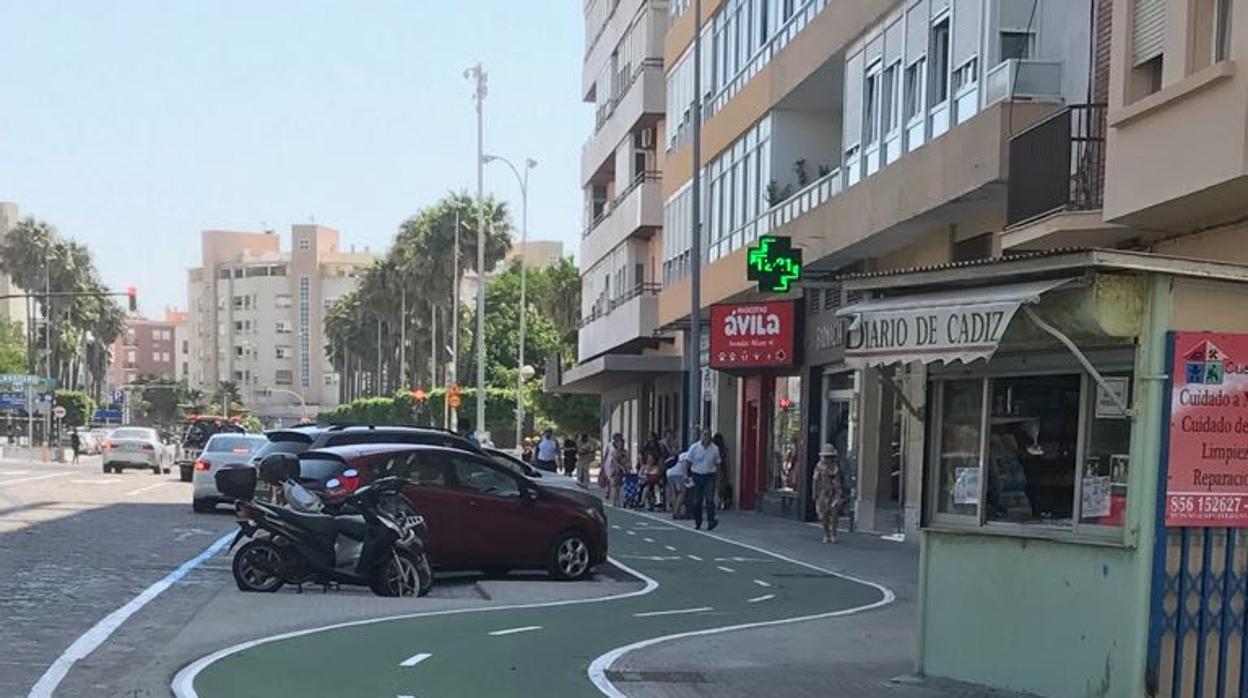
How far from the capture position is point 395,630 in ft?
37.9

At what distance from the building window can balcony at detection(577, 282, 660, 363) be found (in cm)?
2791

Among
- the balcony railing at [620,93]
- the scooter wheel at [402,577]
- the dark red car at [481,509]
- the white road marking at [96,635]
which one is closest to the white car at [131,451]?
the balcony railing at [620,93]

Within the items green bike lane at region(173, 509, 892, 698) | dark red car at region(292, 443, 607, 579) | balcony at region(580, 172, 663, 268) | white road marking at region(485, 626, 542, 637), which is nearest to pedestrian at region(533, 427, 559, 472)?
balcony at region(580, 172, 663, 268)

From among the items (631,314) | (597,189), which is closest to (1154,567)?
(631,314)

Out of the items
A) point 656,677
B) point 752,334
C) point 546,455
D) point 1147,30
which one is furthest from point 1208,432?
point 546,455

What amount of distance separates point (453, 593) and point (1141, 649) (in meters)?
8.48

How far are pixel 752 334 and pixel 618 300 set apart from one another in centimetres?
1504

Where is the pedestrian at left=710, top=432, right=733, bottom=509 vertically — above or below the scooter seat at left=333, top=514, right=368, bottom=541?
below

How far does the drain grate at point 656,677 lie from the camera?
9.55 meters

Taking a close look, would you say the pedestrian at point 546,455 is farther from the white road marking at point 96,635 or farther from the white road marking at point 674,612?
the white road marking at point 674,612

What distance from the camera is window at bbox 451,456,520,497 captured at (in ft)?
50.6

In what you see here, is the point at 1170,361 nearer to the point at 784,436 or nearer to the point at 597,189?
the point at 784,436

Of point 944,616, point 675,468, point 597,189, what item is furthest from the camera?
point 597,189

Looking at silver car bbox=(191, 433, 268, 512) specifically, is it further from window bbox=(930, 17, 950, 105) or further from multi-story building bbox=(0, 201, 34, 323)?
multi-story building bbox=(0, 201, 34, 323)
